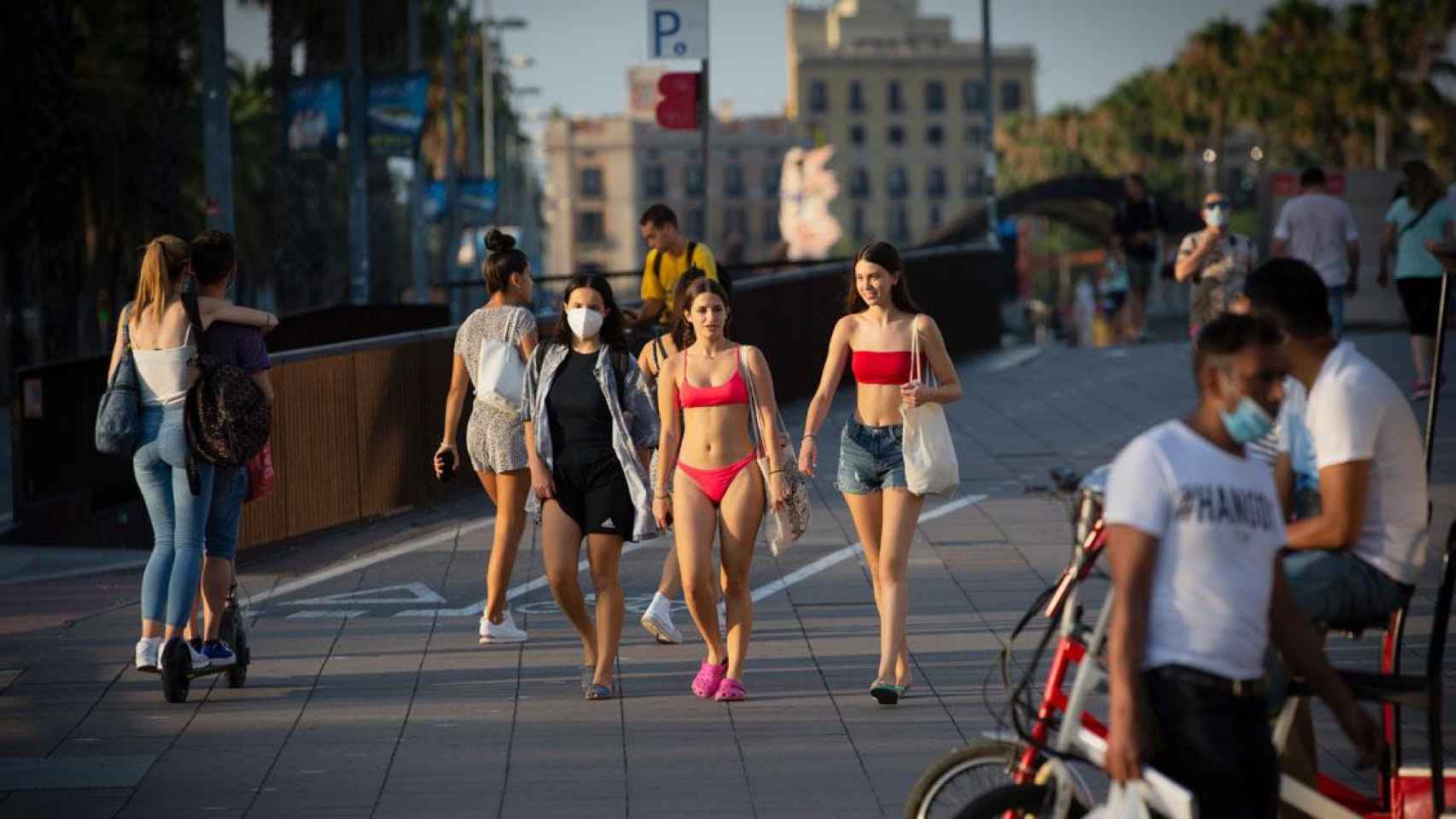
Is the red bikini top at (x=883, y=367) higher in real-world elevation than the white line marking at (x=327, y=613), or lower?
higher

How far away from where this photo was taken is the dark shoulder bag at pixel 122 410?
344 inches

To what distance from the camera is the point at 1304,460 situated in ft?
19.2

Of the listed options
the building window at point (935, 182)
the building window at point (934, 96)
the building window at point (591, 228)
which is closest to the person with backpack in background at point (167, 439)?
the building window at point (935, 182)

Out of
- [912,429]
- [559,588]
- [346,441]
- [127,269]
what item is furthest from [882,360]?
[127,269]

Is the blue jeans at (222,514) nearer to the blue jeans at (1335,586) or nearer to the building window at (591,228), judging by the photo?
the blue jeans at (1335,586)

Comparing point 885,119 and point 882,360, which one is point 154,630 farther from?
point 885,119

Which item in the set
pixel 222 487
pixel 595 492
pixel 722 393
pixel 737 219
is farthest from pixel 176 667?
pixel 737 219

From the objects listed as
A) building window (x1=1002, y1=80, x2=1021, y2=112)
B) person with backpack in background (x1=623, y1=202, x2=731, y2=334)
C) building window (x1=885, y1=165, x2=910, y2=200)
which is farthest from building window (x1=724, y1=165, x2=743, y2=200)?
person with backpack in background (x1=623, y1=202, x2=731, y2=334)

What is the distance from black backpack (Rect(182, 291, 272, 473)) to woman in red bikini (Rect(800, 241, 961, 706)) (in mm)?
2098

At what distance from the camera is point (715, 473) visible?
878 centimetres

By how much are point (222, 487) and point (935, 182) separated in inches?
6637

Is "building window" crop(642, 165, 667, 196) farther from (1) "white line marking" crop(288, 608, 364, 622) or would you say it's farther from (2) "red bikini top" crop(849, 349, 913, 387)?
(2) "red bikini top" crop(849, 349, 913, 387)

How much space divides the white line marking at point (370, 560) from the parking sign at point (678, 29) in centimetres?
528

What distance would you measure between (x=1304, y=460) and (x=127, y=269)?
37804mm
